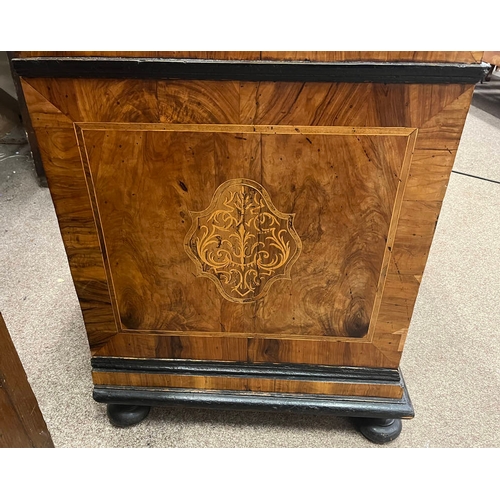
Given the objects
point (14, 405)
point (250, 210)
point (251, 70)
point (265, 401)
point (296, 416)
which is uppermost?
point (251, 70)

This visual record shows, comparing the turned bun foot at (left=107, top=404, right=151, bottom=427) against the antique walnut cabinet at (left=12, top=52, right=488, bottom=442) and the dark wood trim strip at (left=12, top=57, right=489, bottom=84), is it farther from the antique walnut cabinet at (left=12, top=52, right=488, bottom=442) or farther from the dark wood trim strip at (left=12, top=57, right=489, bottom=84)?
the dark wood trim strip at (left=12, top=57, right=489, bottom=84)

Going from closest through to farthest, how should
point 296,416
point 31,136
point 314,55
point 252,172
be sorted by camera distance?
1. point 314,55
2. point 252,172
3. point 296,416
4. point 31,136

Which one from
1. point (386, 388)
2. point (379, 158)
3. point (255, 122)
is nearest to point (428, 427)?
point (386, 388)

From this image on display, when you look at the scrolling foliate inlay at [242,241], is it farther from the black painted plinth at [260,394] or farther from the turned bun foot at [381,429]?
the turned bun foot at [381,429]

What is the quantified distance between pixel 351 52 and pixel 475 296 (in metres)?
1.11

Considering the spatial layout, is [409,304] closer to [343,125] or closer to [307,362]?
[307,362]

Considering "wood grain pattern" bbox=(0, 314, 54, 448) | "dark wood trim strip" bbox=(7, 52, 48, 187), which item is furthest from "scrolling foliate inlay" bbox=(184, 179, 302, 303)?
"dark wood trim strip" bbox=(7, 52, 48, 187)

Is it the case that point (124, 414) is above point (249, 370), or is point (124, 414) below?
below

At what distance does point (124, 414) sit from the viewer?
42.5 inches

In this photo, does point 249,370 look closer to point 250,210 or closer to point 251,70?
point 250,210

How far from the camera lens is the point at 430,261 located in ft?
5.47

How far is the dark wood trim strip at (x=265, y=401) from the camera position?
98cm

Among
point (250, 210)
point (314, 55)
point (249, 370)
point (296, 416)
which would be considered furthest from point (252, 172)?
point (296, 416)

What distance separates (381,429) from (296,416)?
20cm
